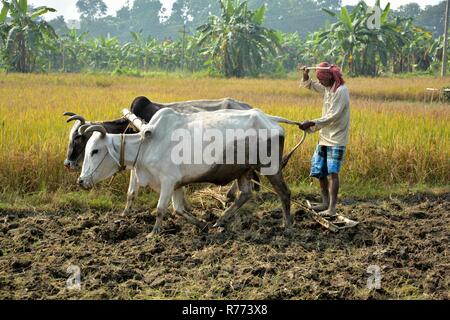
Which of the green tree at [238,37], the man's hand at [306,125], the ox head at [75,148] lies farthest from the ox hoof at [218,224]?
the green tree at [238,37]

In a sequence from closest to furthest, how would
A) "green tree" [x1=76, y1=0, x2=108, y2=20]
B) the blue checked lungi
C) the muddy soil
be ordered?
the muddy soil
the blue checked lungi
"green tree" [x1=76, y1=0, x2=108, y2=20]

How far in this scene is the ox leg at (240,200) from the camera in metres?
5.64

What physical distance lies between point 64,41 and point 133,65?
4.46m

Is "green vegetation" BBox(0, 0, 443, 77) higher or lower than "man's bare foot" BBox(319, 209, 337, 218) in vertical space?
higher

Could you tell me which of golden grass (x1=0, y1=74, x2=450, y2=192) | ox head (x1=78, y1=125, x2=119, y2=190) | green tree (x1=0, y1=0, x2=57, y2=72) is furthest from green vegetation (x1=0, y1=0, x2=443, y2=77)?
ox head (x1=78, y1=125, x2=119, y2=190)

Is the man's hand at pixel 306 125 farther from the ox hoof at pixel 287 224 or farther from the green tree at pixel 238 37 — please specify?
the green tree at pixel 238 37

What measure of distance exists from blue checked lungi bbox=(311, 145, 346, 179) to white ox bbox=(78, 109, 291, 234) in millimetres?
503

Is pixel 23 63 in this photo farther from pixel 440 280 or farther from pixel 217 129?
pixel 440 280

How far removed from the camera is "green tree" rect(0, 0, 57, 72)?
22.6 metres

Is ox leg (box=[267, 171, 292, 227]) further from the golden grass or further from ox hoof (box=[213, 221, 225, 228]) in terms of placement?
the golden grass

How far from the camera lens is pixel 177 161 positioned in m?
5.35

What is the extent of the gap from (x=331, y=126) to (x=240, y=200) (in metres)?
1.10

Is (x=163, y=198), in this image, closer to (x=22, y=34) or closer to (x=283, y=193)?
(x=283, y=193)

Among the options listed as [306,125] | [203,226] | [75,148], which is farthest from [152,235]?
[306,125]
